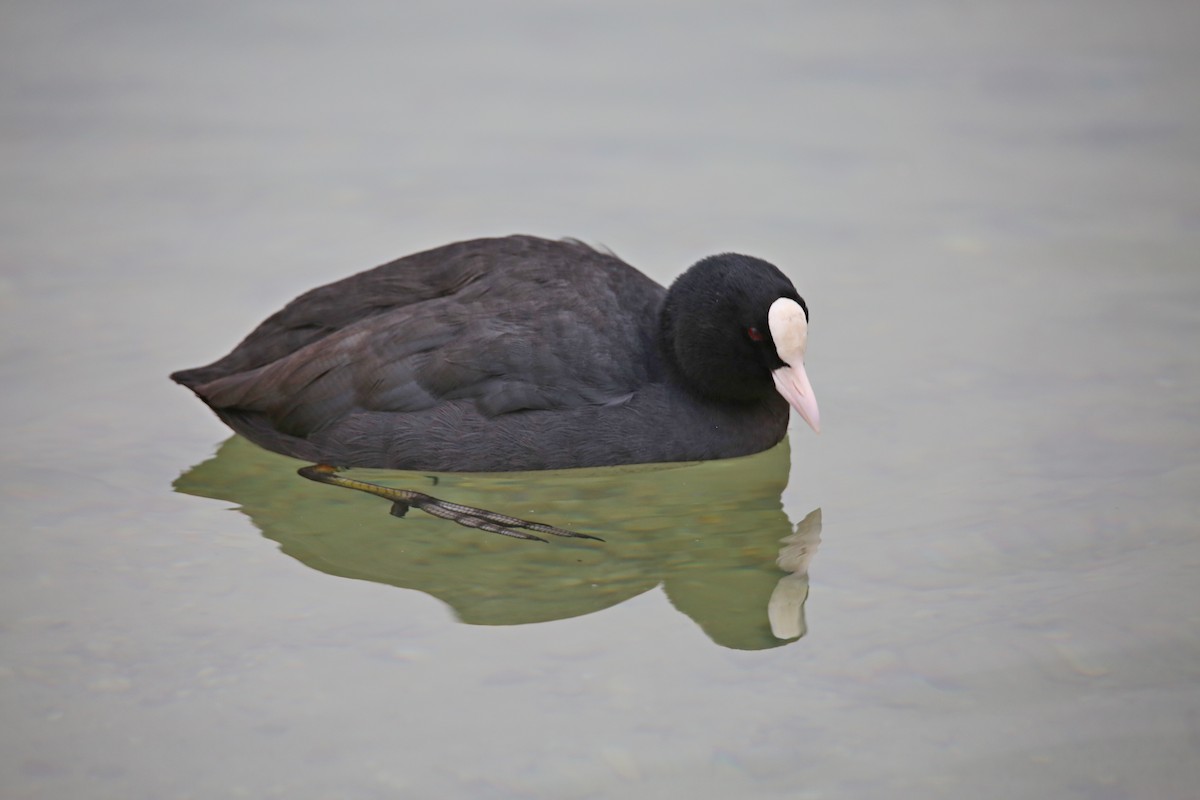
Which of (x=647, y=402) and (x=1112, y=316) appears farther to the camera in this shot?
(x=1112, y=316)

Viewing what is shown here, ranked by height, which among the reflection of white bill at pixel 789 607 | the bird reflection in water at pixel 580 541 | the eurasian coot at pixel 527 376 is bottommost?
the reflection of white bill at pixel 789 607

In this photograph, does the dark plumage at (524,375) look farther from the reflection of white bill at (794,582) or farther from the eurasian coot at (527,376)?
the reflection of white bill at (794,582)

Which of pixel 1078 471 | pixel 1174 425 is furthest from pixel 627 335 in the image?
pixel 1174 425

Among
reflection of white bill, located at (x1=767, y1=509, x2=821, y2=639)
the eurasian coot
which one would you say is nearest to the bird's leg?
the eurasian coot

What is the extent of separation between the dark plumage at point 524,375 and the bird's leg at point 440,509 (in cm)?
7

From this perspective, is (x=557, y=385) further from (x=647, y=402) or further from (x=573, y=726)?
(x=573, y=726)

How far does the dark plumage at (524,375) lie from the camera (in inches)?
215

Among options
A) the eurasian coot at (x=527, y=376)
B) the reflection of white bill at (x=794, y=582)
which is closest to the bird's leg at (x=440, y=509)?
the eurasian coot at (x=527, y=376)

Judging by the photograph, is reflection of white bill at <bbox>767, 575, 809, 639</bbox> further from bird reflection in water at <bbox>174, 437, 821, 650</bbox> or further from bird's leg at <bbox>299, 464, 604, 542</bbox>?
bird's leg at <bbox>299, 464, 604, 542</bbox>

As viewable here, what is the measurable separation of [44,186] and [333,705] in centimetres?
436

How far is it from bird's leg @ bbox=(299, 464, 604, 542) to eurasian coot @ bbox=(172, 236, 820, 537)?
1cm

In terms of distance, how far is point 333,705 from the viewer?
13.6 feet

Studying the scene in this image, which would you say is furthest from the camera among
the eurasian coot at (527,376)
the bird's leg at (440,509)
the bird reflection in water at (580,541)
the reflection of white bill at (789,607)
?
the eurasian coot at (527,376)

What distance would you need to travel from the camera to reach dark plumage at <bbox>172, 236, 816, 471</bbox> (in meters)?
5.45
